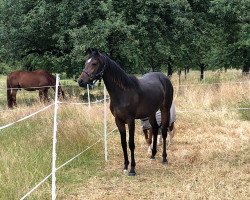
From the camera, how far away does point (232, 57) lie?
22.5 m

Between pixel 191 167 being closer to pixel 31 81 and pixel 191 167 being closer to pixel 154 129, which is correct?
pixel 154 129

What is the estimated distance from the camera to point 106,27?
1372 cm

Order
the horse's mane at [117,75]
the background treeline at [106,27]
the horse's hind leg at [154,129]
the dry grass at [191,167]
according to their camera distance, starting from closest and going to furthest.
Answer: the dry grass at [191,167] < the horse's mane at [117,75] < the horse's hind leg at [154,129] < the background treeline at [106,27]

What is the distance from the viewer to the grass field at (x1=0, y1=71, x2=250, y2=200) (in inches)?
199

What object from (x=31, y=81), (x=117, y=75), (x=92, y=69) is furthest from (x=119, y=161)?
(x=31, y=81)

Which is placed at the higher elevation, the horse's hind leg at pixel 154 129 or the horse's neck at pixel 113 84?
the horse's neck at pixel 113 84

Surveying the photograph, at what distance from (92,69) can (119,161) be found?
7.27 feet

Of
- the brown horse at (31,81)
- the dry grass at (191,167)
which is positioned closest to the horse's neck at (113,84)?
the dry grass at (191,167)

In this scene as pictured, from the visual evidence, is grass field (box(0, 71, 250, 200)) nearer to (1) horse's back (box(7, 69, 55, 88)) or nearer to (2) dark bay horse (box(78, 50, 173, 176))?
(2) dark bay horse (box(78, 50, 173, 176))

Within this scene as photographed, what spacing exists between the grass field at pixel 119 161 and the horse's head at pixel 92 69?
138 cm

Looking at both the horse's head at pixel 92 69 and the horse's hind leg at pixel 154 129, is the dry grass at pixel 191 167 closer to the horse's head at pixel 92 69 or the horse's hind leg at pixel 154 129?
the horse's hind leg at pixel 154 129

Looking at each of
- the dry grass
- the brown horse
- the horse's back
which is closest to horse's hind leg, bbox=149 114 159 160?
the dry grass

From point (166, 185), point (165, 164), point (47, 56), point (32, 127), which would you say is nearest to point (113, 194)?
point (166, 185)

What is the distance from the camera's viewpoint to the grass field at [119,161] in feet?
16.6
